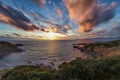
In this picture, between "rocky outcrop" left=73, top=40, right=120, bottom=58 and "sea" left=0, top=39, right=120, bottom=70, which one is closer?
"sea" left=0, top=39, right=120, bottom=70

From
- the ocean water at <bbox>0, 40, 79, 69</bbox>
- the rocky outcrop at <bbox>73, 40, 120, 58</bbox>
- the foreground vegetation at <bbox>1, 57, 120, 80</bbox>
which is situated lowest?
the ocean water at <bbox>0, 40, 79, 69</bbox>

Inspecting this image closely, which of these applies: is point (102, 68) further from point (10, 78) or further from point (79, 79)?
point (10, 78)

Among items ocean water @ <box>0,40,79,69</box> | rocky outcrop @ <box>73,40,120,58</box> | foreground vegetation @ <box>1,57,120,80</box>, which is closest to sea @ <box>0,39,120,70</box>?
ocean water @ <box>0,40,79,69</box>

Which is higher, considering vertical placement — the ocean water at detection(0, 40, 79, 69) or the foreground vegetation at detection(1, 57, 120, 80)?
the foreground vegetation at detection(1, 57, 120, 80)

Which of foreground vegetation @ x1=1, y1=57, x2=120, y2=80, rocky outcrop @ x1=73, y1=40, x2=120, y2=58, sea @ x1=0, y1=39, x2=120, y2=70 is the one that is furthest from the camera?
rocky outcrop @ x1=73, y1=40, x2=120, y2=58

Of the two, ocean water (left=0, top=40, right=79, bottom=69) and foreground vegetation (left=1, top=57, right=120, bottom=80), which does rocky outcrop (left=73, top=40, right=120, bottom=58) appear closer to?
ocean water (left=0, top=40, right=79, bottom=69)

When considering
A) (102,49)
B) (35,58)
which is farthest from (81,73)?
(102,49)

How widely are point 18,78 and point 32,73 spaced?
0.58 metres

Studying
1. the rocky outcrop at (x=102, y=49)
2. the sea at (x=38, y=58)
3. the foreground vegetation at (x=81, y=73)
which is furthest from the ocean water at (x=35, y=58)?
the foreground vegetation at (x=81, y=73)

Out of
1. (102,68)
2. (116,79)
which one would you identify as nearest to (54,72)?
(102,68)

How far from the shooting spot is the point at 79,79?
7.13 m

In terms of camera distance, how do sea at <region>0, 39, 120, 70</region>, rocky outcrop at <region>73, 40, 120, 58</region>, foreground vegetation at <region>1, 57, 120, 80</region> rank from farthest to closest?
rocky outcrop at <region>73, 40, 120, 58</region> → sea at <region>0, 39, 120, 70</region> → foreground vegetation at <region>1, 57, 120, 80</region>

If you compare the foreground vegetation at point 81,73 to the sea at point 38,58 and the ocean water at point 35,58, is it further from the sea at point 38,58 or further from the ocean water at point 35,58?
the ocean water at point 35,58

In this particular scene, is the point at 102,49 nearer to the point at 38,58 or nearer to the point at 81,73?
the point at 38,58
